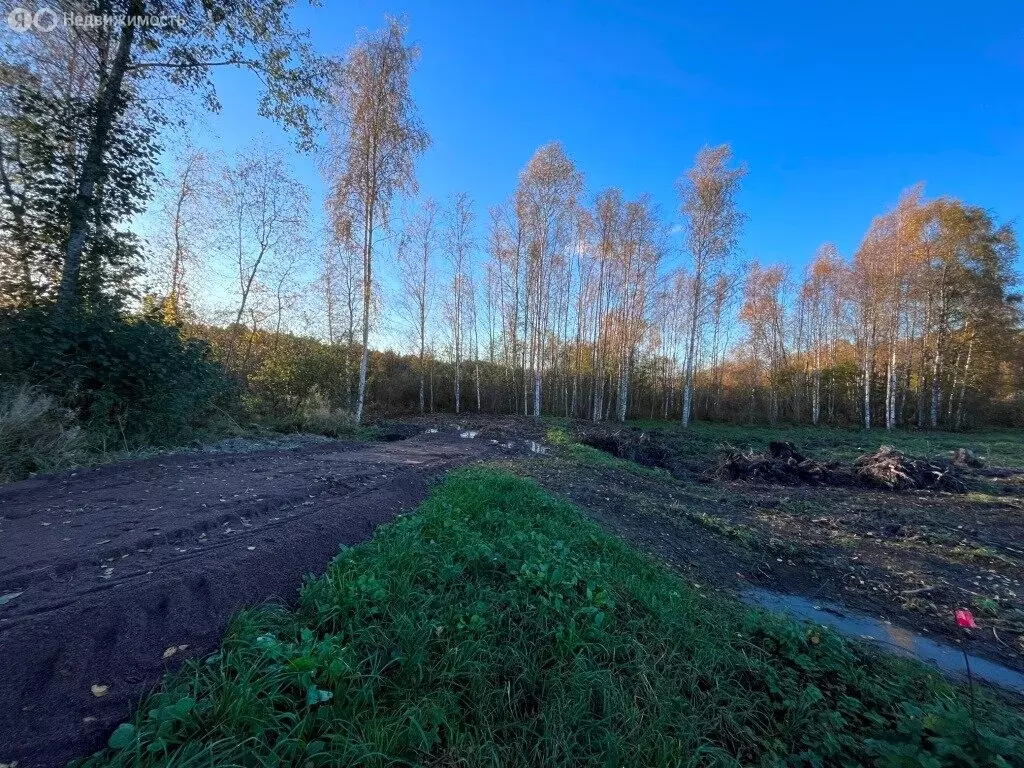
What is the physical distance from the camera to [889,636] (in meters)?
3.34

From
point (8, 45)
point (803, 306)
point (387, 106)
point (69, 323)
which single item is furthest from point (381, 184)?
point (803, 306)

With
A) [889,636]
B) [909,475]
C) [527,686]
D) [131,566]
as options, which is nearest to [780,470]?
[909,475]

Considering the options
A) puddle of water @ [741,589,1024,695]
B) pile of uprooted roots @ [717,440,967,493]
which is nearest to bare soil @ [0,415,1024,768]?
puddle of water @ [741,589,1024,695]

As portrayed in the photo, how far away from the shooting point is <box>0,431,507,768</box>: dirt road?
1529 mm

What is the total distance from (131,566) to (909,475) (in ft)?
41.0

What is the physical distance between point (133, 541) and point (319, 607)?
5.80 feet

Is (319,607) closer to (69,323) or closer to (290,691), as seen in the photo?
(290,691)

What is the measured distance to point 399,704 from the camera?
1.84 metres

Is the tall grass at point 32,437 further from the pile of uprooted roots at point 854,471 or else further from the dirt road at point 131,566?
the pile of uprooted roots at point 854,471

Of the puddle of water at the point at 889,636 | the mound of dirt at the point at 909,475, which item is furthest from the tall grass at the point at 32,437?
the mound of dirt at the point at 909,475

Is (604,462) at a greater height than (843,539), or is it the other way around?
(604,462)

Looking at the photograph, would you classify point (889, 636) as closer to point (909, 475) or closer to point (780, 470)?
point (780, 470)

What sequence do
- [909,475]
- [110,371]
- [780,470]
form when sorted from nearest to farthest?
[110,371] → [909,475] → [780,470]

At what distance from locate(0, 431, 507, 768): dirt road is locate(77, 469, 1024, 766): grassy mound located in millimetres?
196
